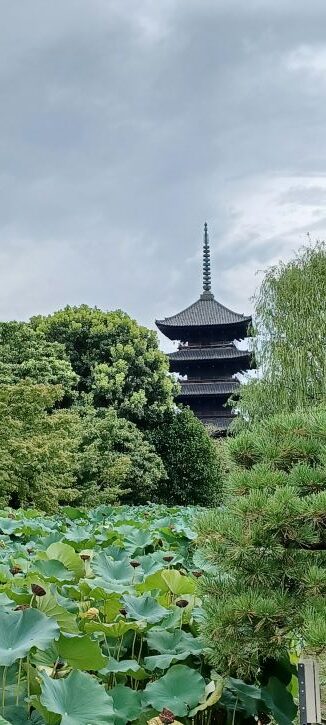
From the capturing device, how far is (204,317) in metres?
29.9

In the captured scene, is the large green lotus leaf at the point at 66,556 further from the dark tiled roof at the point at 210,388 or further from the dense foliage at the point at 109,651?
the dark tiled roof at the point at 210,388

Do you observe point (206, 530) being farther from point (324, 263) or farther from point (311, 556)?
point (324, 263)

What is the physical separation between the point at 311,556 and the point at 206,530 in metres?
0.27

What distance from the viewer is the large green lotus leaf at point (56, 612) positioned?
1812 mm

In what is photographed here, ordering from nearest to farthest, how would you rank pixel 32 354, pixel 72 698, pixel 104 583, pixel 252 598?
pixel 72 698 → pixel 252 598 → pixel 104 583 → pixel 32 354

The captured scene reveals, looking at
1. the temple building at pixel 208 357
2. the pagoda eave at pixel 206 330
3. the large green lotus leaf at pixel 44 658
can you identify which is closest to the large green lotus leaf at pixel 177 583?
the large green lotus leaf at pixel 44 658

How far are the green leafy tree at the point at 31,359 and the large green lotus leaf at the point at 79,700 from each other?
1360cm

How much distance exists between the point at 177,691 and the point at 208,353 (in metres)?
26.9

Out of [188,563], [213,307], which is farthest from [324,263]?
[213,307]

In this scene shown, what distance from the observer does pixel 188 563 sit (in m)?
3.19

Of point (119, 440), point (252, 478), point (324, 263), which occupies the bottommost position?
point (119, 440)

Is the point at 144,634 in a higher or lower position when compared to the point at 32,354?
lower

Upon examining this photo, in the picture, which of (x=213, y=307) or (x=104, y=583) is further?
(x=213, y=307)

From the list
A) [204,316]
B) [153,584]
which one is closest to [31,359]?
[153,584]
